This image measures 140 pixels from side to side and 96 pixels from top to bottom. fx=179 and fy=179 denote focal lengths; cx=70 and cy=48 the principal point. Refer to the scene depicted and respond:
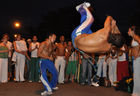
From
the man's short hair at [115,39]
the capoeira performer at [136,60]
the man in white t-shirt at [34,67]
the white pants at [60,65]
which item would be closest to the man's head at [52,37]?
the white pants at [60,65]

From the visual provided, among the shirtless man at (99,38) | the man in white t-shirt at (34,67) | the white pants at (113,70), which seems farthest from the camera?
the man in white t-shirt at (34,67)

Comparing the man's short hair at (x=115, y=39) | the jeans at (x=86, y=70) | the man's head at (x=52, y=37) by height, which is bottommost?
the jeans at (x=86, y=70)

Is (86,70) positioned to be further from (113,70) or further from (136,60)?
(136,60)

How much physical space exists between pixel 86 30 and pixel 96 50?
1.75ft

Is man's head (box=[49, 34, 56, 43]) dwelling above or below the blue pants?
above

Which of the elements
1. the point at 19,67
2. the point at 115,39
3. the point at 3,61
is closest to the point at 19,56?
the point at 19,67

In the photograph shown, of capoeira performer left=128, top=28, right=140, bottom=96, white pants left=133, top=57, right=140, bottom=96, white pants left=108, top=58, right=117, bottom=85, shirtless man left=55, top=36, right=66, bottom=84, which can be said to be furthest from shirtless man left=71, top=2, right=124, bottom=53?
shirtless man left=55, top=36, right=66, bottom=84

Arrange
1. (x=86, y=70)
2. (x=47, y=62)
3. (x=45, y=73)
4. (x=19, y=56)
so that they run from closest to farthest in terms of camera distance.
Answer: (x=45, y=73) → (x=47, y=62) → (x=86, y=70) → (x=19, y=56)

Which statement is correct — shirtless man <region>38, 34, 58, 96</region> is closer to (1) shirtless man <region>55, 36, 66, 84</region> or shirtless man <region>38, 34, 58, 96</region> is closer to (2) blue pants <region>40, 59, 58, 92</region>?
(2) blue pants <region>40, 59, 58, 92</region>

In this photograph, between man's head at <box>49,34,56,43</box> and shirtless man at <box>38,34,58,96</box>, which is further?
man's head at <box>49,34,56,43</box>

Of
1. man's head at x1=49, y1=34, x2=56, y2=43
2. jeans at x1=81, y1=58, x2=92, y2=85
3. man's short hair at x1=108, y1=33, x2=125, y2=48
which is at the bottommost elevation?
jeans at x1=81, y1=58, x2=92, y2=85

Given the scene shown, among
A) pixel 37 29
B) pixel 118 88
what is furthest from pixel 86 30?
pixel 37 29

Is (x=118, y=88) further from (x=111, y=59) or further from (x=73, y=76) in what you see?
(x=73, y=76)

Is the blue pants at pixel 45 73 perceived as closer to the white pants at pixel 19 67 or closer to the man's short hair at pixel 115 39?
the white pants at pixel 19 67
